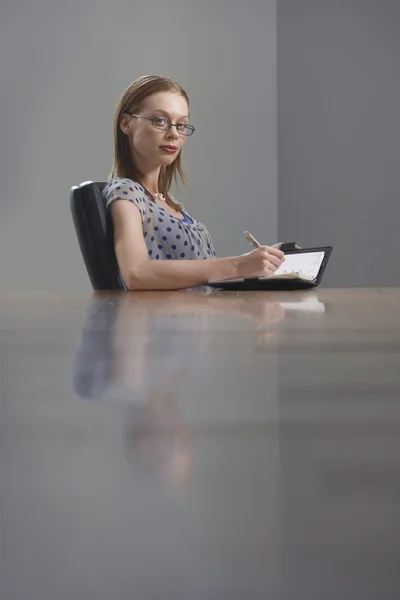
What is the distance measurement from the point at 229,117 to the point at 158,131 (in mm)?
1910

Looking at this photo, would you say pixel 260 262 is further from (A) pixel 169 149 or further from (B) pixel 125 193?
(A) pixel 169 149

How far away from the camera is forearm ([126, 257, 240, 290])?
1.29 m

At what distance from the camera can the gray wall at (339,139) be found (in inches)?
147

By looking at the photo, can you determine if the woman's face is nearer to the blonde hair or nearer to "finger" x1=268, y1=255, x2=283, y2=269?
the blonde hair

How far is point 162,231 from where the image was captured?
67.4 inches

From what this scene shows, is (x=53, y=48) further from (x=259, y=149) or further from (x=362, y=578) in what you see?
(x=362, y=578)

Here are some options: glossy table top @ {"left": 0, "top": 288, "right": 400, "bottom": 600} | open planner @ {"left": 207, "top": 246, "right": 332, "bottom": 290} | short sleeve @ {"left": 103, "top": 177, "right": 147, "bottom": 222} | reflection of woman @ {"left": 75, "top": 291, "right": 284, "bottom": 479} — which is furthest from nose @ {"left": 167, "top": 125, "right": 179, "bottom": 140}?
glossy table top @ {"left": 0, "top": 288, "right": 400, "bottom": 600}

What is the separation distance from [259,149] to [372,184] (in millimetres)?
614

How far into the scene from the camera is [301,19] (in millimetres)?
3732

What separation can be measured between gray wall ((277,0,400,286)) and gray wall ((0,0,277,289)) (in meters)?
0.26

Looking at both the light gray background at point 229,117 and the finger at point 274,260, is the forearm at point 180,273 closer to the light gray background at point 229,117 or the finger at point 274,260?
the finger at point 274,260

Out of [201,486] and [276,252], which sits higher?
[201,486]

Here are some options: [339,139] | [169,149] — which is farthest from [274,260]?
[339,139]

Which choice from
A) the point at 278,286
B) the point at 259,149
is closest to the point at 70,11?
the point at 259,149
